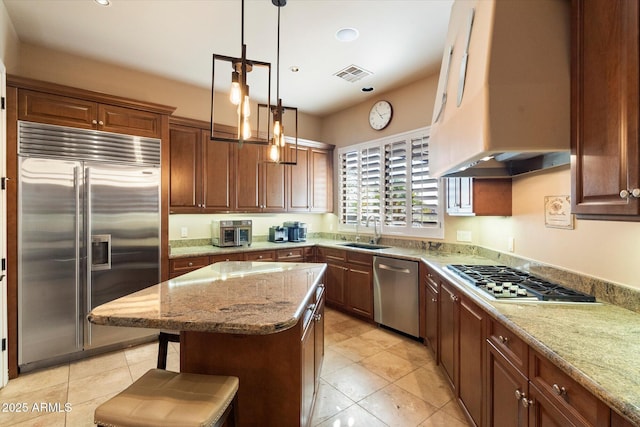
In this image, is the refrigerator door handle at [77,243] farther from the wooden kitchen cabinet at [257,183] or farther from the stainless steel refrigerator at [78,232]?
the wooden kitchen cabinet at [257,183]

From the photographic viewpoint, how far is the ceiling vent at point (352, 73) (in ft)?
11.1

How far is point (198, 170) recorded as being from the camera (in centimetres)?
363

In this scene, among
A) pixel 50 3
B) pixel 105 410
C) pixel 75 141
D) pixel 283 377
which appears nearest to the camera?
pixel 105 410

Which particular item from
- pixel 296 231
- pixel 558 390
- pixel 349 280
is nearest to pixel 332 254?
pixel 349 280

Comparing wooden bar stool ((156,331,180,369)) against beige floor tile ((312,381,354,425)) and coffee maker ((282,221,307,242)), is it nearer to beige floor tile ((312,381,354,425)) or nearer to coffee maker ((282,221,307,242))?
beige floor tile ((312,381,354,425))

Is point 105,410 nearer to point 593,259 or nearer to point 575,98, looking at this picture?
point 575,98

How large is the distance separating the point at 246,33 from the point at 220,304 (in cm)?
242

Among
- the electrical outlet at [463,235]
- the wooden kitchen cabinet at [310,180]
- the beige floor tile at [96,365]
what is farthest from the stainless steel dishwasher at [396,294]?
the beige floor tile at [96,365]

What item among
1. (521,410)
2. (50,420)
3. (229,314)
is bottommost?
(50,420)

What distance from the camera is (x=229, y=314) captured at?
132 cm

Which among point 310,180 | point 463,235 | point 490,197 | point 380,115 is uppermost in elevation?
point 380,115

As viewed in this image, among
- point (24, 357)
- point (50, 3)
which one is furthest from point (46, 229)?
point (50, 3)

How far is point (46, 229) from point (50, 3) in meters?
1.81

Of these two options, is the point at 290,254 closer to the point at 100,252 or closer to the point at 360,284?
the point at 360,284
